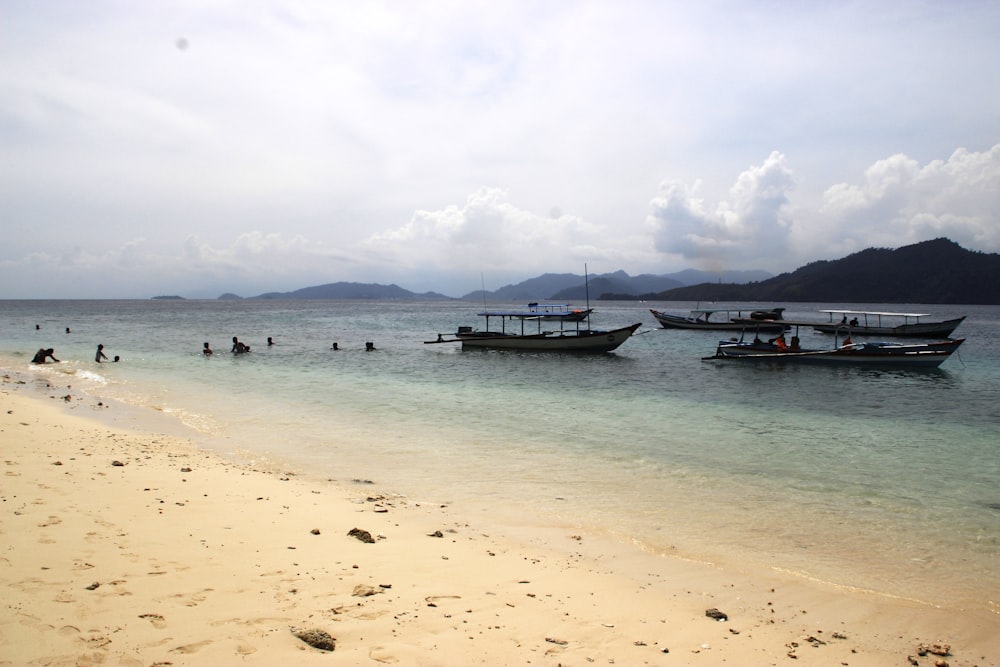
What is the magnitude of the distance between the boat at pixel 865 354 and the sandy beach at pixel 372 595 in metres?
29.7

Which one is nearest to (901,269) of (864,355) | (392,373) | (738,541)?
(864,355)

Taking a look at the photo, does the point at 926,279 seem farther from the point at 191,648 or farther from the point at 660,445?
the point at 191,648

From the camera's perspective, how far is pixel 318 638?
455 cm

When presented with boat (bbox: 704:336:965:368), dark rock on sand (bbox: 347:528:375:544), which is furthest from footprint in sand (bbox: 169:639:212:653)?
boat (bbox: 704:336:965:368)

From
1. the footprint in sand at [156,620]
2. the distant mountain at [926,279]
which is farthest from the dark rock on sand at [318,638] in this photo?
the distant mountain at [926,279]

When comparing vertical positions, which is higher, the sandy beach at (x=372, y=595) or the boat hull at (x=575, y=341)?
the boat hull at (x=575, y=341)

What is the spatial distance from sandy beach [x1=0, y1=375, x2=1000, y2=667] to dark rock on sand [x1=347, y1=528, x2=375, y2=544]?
25mm

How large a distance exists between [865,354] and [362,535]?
3313 centimetres

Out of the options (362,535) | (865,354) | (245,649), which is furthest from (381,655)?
(865,354)

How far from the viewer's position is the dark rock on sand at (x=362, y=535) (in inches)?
282

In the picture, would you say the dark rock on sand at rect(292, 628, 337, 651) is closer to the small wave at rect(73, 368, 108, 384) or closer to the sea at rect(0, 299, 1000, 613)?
the sea at rect(0, 299, 1000, 613)

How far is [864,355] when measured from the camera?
3222 centimetres

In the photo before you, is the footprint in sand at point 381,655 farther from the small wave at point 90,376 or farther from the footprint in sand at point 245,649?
the small wave at point 90,376

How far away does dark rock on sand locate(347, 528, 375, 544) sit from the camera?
716 centimetres
